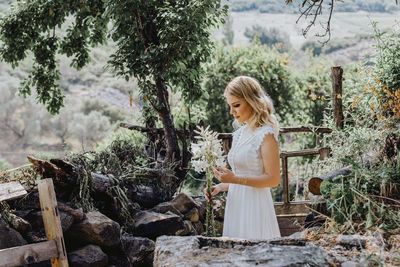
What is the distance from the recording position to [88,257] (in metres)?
5.23

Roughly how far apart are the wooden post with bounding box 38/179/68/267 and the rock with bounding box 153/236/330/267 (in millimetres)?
2112

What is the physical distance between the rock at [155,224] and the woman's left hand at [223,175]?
103 inches

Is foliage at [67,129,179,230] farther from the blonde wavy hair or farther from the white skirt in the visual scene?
the blonde wavy hair

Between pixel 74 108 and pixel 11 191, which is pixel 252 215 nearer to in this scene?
pixel 11 191

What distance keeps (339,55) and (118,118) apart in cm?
1429

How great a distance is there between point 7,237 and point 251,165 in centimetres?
232

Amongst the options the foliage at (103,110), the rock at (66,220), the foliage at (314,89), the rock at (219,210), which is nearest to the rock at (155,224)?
the rock at (66,220)

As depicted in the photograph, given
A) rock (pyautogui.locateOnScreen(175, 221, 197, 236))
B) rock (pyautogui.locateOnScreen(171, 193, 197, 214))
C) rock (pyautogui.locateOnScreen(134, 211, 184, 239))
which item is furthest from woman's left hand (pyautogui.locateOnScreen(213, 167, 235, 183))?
rock (pyautogui.locateOnScreen(171, 193, 197, 214))

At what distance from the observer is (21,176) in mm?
5570

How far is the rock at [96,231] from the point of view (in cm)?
533

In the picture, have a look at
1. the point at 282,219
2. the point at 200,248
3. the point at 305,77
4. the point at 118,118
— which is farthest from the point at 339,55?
the point at 200,248

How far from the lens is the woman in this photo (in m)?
3.50

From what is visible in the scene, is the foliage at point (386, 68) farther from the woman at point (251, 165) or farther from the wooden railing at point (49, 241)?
the wooden railing at point (49, 241)

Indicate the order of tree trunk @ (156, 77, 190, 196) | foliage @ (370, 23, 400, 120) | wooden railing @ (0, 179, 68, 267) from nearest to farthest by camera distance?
wooden railing @ (0, 179, 68, 267) < foliage @ (370, 23, 400, 120) < tree trunk @ (156, 77, 190, 196)
